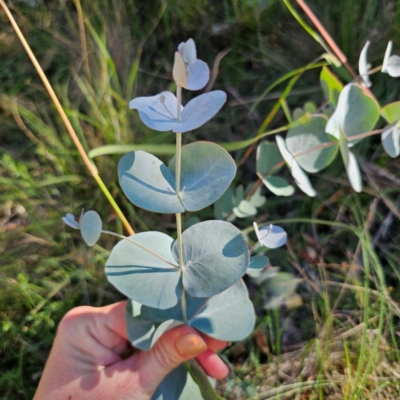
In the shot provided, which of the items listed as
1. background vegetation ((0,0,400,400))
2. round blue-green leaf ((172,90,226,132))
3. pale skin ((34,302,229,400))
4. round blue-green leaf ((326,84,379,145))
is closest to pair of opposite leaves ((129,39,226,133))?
Answer: round blue-green leaf ((172,90,226,132))

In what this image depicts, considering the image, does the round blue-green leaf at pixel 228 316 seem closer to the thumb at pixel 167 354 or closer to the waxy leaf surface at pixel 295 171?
the thumb at pixel 167 354

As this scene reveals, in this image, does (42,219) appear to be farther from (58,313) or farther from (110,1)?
(110,1)

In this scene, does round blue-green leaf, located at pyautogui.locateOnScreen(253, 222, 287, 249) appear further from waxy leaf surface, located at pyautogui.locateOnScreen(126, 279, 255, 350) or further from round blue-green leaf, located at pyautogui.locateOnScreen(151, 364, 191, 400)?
round blue-green leaf, located at pyautogui.locateOnScreen(151, 364, 191, 400)

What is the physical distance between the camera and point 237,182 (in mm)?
1255

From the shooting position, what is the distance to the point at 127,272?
614 mm

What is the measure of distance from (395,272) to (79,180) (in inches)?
36.1

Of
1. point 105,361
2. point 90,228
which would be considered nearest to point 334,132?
point 90,228

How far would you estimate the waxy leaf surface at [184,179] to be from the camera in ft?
1.69

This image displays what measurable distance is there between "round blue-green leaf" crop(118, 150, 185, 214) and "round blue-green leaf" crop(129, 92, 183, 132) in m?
0.07

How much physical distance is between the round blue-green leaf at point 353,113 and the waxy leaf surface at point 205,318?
326 mm

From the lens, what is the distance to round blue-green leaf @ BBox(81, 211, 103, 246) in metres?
0.53

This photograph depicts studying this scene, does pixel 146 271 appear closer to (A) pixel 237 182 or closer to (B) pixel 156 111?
(B) pixel 156 111

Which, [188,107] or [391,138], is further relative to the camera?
[391,138]

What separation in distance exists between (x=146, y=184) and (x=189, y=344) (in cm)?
34
